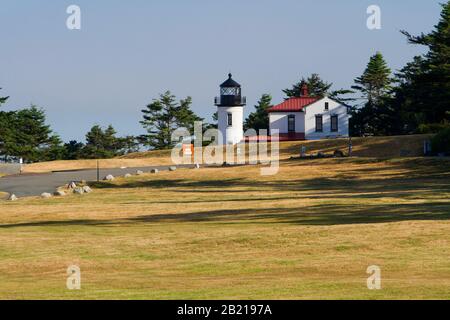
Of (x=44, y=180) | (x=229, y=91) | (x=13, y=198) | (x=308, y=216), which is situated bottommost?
(x=308, y=216)

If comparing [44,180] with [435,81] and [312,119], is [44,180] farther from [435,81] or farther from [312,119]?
[312,119]

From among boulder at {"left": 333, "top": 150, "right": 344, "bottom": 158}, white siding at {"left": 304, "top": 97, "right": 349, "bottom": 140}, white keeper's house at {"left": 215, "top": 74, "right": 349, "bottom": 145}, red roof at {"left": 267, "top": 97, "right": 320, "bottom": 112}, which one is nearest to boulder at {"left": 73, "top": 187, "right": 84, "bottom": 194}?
boulder at {"left": 333, "top": 150, "right": 344, "bottom": 158}

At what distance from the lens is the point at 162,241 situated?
1321 inches

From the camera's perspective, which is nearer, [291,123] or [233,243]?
[233,243]

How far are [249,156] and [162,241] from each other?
5693cm

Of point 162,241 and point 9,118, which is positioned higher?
point 9,118

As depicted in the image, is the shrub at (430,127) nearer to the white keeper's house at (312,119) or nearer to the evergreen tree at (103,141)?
the white keeper's house at (312,119)

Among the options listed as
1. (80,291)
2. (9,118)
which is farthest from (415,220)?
(9,118)

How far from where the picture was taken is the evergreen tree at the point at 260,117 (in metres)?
125

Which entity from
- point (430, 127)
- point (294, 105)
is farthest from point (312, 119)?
point (430, 127)

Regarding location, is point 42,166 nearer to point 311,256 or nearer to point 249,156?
point 249,156

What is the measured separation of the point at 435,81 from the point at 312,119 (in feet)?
69.2

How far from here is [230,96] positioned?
4131 inches

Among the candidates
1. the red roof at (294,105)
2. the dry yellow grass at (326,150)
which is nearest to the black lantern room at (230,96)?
the red roof at (294,105)
